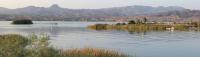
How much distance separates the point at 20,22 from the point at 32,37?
148456 mm

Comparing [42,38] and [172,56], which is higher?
[42,38]

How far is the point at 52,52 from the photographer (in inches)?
690

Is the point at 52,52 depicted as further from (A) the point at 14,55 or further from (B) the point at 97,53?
(B) the point at 97,53

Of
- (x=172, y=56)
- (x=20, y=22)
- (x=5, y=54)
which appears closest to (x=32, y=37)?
(x=5, y=54)

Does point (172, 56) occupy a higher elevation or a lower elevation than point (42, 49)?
lower

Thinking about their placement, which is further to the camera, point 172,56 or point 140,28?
point 140,28

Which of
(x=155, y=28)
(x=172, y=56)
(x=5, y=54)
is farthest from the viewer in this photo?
(x=155, y=28)

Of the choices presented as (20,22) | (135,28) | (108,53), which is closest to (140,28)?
(135,28)

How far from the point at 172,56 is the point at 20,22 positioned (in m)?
137

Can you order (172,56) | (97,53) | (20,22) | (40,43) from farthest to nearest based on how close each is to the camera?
(20,22) → (172,56) → (97,53) → (40,43)

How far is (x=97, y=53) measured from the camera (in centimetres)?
2442

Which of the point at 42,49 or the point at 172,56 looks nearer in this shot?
the point at 42,49

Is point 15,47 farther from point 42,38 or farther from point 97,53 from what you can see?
point 97,53

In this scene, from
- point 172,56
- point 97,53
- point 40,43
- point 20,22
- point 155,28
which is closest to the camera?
point 40,43
